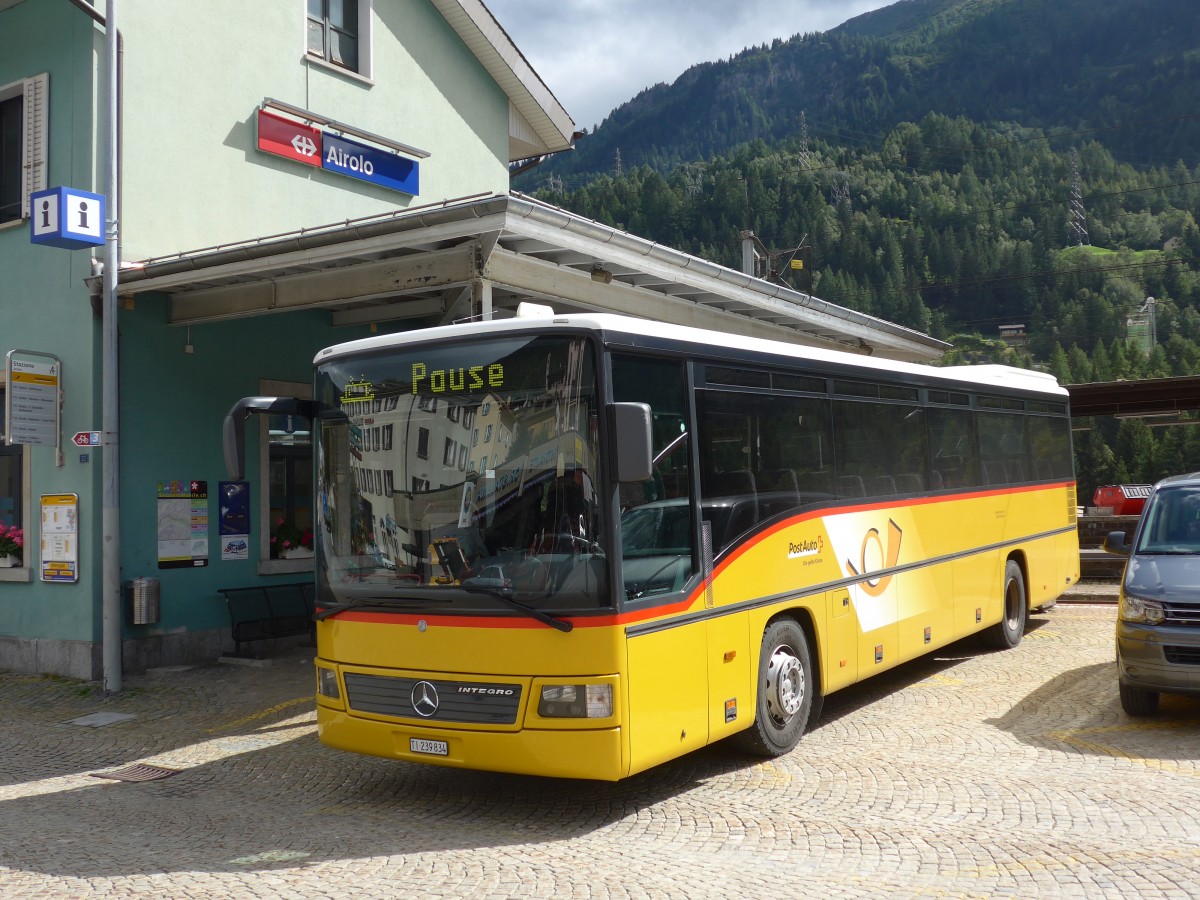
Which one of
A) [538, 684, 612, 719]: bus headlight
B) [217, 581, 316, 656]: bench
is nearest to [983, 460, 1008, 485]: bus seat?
[538, 684, 612, 719]: bus headlight

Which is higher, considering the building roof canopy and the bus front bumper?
the building roof canopy

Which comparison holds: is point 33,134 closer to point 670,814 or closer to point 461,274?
point 461,274

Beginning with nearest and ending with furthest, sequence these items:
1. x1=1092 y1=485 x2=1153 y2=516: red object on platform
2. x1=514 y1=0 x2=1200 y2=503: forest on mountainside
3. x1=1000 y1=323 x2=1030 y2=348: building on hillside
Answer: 1. x1=1092 y1=485 x2=1153 y2=516: red object on platform
2. x1=514 y1=0 x2=1200 y2=503: forest on mountainside
3. x1=1000 y1=323 x2=1030 y2=348: building on hillside

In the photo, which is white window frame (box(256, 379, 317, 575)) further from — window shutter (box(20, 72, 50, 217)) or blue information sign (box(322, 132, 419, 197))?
blue information sign (box(322, 132, 419, 197))

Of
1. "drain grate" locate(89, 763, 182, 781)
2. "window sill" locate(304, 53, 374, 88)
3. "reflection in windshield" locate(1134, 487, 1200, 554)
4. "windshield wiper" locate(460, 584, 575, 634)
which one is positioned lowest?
"drain grate" locate(89, 763, 182, 781)

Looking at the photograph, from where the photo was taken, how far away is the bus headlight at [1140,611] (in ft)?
26.1

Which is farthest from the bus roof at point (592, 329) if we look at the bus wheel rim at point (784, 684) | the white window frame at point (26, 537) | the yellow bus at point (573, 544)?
the white window frame at point (26, 537)

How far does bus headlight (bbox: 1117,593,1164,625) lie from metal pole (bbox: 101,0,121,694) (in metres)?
8.88

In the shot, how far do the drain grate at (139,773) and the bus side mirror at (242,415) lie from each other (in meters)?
2.55

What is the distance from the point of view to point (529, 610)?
6.14 m

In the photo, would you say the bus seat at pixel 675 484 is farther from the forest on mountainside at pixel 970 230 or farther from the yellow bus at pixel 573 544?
the forest on mountainside at pixel 970 230

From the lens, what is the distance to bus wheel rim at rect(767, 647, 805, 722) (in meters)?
7.60

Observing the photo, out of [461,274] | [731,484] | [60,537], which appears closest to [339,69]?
[461,274]

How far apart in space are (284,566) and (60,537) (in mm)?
2523
